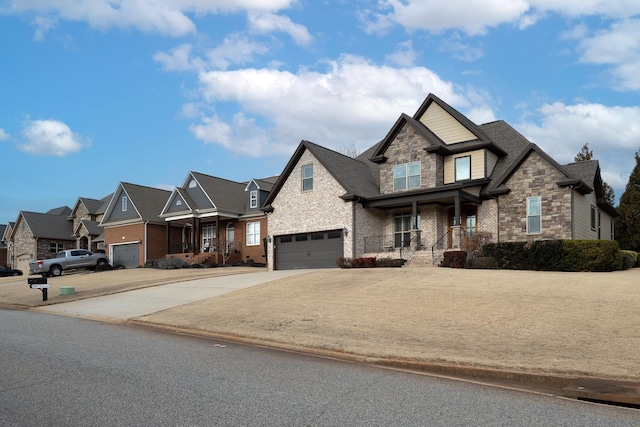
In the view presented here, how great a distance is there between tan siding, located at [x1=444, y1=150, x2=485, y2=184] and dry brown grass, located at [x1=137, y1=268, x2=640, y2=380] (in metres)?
8.80

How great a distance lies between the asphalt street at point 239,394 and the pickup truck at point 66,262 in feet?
94.7

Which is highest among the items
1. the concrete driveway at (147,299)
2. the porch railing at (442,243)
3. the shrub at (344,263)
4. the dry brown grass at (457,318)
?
the porch railing at (442,243)

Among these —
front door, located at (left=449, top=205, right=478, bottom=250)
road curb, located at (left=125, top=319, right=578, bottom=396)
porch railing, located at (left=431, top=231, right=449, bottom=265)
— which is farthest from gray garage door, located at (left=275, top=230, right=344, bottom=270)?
road curb, located at (left=125, top=319, right=578, bottom=396)

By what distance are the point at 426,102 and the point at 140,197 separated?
77.4ft

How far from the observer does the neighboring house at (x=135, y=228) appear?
137 feet

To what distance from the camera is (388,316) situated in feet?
46.4

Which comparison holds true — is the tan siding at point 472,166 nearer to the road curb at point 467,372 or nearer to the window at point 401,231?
the window at point 401,231

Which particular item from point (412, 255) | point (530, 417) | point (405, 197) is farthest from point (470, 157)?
point (530, 417)

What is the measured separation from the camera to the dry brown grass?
32.9 feet

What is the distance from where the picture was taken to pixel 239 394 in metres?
7.46

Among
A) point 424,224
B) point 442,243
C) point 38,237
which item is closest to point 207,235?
point 424,224

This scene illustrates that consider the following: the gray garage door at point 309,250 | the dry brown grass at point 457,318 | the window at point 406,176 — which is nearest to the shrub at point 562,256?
the dry brown grass at point 457,318

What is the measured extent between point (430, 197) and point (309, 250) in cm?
739

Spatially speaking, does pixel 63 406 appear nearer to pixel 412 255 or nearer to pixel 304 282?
pixel 304 282
